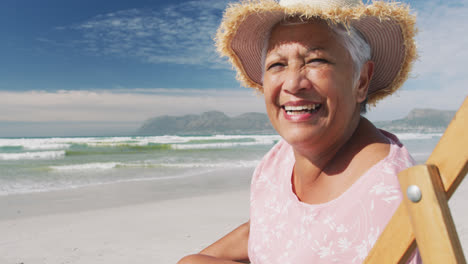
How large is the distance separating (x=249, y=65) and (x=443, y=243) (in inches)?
60.5

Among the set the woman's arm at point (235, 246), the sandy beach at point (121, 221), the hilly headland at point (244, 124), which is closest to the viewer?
the woman's arm at point (235, 246)

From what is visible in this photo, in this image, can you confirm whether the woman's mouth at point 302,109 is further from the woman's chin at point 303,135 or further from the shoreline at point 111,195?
the shoreline at point 111,195

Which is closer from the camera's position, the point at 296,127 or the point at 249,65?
the point at 296,127

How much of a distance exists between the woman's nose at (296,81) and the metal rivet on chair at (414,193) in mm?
742

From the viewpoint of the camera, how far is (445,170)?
2.74 feet

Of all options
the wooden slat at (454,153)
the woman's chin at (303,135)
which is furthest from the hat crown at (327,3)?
the wooden slat at (454,153)

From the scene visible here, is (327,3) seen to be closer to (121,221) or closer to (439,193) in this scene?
(439,193)

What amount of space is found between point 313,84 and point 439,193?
0.78 metres

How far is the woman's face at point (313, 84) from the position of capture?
1.50 metres

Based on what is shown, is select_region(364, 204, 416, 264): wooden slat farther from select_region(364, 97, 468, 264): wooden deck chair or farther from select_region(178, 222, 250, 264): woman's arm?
select_region(178, 222, 250, 264): woman's arm

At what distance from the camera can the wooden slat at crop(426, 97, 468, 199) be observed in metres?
0.81

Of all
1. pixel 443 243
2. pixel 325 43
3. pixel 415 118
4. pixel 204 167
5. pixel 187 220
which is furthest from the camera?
pixel 415 118

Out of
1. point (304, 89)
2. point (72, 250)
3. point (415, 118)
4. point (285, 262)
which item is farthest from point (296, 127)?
point (415, 118)

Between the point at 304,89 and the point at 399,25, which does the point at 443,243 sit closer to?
the point at 304,89
